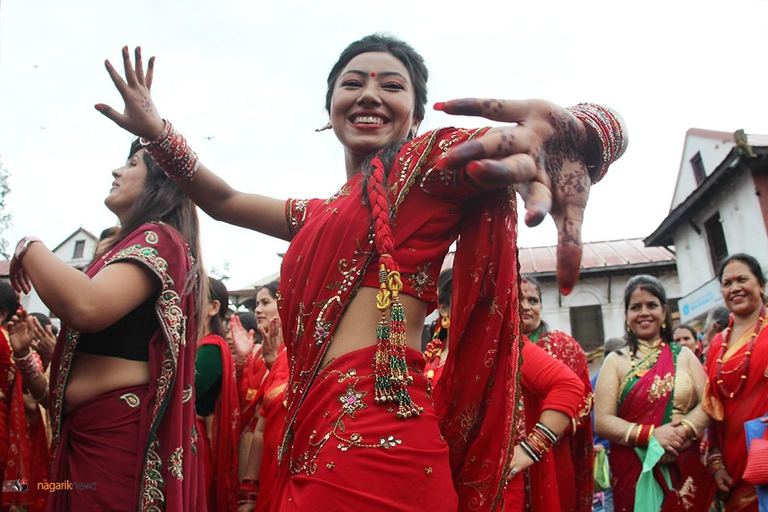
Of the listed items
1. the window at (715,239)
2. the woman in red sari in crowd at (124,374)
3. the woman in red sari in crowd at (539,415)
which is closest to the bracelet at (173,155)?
the woman in red sari in crowd at (124,374)

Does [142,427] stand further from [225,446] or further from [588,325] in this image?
[588,325]

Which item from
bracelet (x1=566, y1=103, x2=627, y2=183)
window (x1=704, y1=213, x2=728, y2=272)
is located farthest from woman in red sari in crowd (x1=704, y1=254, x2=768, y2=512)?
window (x1=704, y1=213, x2=728, y2=272)

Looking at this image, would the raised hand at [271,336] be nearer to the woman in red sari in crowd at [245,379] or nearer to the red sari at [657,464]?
the woman in red sari in crowd at [245,379]

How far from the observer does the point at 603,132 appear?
1.16 meters

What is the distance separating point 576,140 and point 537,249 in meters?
22.6

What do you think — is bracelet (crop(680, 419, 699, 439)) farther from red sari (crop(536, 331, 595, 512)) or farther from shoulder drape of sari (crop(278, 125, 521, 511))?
shoulder drape of sari (crop(278, 125, 521, 511))

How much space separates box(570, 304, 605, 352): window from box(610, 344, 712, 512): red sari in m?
16.8

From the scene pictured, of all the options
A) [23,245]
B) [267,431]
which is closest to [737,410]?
[267,431]

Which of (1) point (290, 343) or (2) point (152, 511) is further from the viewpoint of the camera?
(2) point (152, 511)

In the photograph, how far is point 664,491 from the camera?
3648mm

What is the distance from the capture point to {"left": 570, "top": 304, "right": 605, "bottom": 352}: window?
2002cm

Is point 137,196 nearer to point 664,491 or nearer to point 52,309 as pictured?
point 52,309

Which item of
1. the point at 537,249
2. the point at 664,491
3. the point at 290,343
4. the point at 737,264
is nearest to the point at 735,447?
the point at 664,491

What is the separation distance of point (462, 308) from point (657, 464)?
2.97 m
